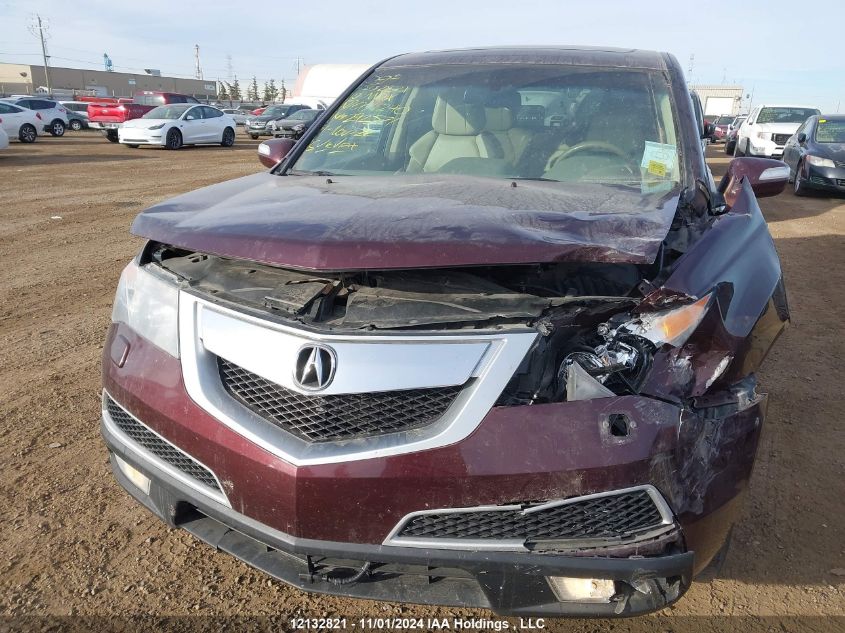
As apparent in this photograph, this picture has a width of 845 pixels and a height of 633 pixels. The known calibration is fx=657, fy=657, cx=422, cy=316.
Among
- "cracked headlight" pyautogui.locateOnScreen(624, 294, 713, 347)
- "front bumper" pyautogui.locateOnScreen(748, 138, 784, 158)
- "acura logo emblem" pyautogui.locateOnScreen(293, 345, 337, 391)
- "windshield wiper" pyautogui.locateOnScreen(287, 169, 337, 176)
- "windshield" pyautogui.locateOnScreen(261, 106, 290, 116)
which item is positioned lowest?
"windshield" pyautogui.locateOnScreen(261, 106, 290, 116)

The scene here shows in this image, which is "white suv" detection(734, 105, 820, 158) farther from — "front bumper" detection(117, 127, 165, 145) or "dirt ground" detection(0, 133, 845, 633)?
"front bumper" detection(117, 127, 165, 145)

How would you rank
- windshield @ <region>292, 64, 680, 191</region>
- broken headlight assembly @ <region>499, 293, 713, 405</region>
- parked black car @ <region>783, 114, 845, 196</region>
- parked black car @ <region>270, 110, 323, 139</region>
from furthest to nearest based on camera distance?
parked black car @ <region>270, 110, 323, 139</region>
parked black car @ <region>783, 114, 845, 196</region>
windshield @ <region>292, 64, 680, 191</region>
broken headlight assembly @ <region>499, 293, 713, 405</region>

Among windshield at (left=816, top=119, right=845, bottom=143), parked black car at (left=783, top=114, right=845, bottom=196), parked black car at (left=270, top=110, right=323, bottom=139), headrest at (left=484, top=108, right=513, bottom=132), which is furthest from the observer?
parked black car at (left=270, top=110, right=323, bottom=139)

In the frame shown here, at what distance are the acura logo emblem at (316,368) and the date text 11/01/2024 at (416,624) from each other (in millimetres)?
862

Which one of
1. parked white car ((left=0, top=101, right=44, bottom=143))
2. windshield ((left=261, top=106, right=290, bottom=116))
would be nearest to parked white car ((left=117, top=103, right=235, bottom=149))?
parked white car ((left=0, top=101, right=44, bottom=143))

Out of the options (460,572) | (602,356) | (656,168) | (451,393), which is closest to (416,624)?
(460,572)

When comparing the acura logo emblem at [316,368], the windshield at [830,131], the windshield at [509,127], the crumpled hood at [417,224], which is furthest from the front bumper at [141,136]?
the acura logo emblem at [316,368]

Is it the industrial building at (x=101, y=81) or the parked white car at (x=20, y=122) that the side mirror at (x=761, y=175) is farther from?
the industrial building at (x=101, y=81)

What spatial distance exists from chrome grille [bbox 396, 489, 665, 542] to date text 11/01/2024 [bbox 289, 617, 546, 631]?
1.95 feet

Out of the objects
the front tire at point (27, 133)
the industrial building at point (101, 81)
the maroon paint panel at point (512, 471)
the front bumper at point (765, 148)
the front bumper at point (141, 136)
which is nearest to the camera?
the maroon paint panel at point (512, 471)

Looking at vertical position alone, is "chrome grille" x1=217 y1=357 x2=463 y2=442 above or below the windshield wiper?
below

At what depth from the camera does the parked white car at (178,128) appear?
66.0 feet

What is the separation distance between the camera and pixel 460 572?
1.57 m

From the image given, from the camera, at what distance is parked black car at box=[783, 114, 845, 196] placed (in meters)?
11.0
